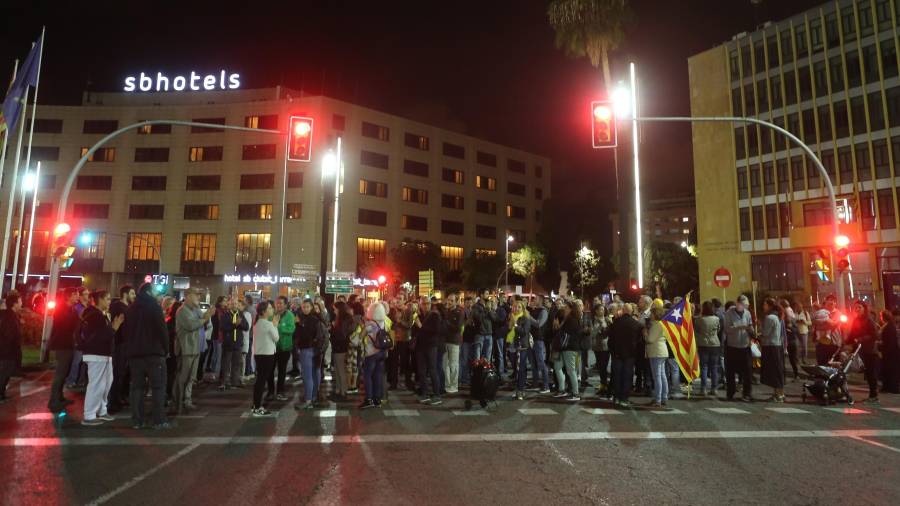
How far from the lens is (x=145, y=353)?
7.74 meters

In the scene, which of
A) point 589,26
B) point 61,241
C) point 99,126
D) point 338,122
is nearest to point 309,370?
point 61,241

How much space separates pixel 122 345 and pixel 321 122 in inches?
1995

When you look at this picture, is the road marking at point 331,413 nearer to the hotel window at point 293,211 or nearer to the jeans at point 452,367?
the jeans at point 452,367

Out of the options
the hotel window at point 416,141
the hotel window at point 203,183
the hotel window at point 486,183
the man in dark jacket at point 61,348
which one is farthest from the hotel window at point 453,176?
the man in dark jacket at point 61,348

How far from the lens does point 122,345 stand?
956cm

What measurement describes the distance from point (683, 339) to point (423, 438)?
6.76 m

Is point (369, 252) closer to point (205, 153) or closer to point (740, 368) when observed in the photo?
point (205, 153)

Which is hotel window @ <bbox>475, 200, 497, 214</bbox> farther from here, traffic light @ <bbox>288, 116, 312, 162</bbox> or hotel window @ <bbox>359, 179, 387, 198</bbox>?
traffic light @ <bbox>288, 116, 312, 162</bbox>

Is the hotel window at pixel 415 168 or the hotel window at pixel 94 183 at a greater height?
the hotel window at pixel 415 168

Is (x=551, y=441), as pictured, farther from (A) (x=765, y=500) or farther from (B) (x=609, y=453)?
(A) (x=765, y=500)

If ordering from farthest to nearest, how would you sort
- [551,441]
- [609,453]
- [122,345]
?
1. [122,345]
2. [551,441]
3. [609,453]

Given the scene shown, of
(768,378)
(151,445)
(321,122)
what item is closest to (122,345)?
(151,445)

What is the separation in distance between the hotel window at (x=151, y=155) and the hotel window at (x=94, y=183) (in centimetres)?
396

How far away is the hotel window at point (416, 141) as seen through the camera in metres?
63.9
